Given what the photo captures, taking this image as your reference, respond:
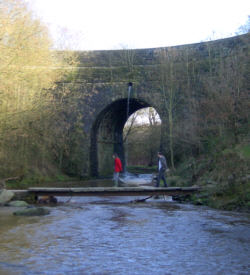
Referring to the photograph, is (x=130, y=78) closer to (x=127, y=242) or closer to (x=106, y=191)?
(x=106, y=191)

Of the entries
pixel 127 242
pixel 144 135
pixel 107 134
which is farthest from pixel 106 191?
pixel 144 135

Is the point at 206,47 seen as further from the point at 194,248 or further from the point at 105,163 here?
the point at 194,248

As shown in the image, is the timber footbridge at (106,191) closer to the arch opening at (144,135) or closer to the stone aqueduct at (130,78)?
the stone aqueduct at (130,78)

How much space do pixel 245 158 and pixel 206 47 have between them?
12933 mm

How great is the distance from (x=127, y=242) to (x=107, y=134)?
2195 centimetres

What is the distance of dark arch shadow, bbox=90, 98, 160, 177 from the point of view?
26.1 metres

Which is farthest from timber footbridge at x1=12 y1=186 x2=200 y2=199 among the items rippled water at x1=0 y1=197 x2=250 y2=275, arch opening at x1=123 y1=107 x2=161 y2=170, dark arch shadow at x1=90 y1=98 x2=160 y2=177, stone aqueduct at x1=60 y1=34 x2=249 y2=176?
arch opening at x1=123 y1=107 x2=161 y2=170

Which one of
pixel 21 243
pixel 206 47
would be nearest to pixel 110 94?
pixel 206 47

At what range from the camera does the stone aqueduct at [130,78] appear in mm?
22969

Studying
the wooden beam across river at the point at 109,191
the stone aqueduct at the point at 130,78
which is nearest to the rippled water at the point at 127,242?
the wooden beam across river at the point at 109,191

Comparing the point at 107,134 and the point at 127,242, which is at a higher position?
the point at 107,134

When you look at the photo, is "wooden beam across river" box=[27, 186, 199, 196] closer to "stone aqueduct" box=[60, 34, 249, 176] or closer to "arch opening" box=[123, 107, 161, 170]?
"stone aqueduct" box=[60, 34, 249, 176]

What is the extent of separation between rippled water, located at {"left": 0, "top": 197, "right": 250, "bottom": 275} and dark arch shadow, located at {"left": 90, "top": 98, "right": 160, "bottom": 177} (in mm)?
15529

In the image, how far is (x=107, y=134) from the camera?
94.5 feet
